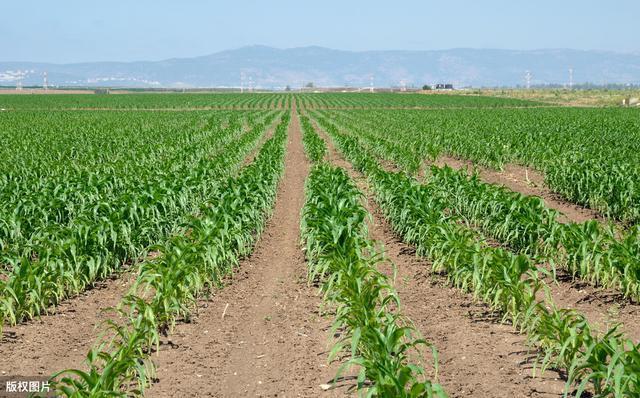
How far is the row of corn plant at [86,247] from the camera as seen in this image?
283 inches

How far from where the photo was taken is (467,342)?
6629mm

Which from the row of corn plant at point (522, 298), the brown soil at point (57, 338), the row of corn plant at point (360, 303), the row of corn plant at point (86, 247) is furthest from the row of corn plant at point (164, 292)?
the row of corn plant at point (522, 298)

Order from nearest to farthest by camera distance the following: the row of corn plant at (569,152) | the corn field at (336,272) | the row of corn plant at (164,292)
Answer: the row of corn plant at (164,292) → the corn field at (336,272) → the row of corn plant at (569,152)

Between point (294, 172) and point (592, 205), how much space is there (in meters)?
9.88

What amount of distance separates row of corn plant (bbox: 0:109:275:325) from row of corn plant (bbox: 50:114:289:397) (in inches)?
25.1

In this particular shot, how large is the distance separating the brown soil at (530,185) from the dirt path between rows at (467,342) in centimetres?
449

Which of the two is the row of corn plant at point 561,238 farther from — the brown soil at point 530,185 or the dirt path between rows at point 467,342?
the brown soil at point 530,185

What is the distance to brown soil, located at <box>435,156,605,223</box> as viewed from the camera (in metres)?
13.6

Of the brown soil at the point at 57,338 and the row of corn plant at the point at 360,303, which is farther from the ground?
the row of corn plant at the point at 360,303

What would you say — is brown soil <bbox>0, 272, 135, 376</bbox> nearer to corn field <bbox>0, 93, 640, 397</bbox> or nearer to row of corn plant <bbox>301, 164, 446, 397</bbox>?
corn field <bbox>0, 93, 640, 397</bbox>

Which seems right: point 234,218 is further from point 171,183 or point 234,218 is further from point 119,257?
point 171,183

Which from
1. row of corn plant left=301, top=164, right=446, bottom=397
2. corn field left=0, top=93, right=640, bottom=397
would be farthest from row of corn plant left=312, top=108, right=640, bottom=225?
row of corn plant left=301, top=164, right=446, bottom=397

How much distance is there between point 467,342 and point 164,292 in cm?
333

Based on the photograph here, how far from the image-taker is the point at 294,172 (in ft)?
68.0
